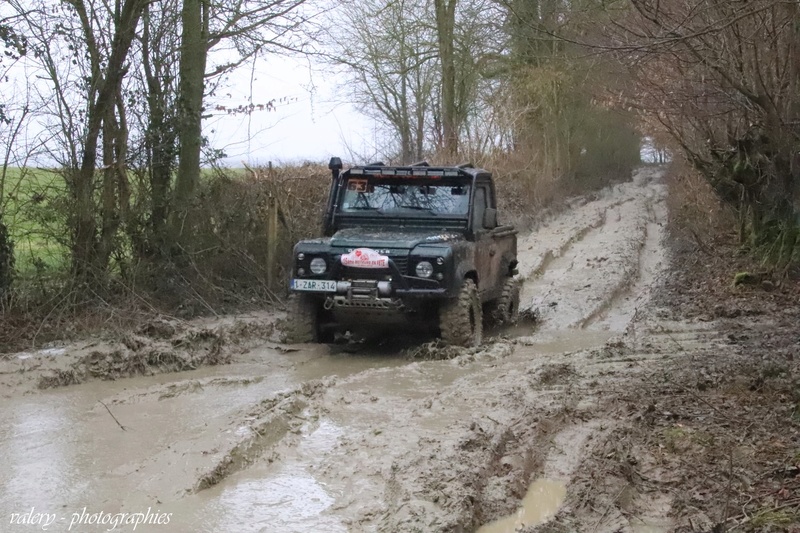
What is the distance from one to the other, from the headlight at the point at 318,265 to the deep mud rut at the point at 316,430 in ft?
3.01

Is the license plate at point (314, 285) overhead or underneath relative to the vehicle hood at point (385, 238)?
underneath

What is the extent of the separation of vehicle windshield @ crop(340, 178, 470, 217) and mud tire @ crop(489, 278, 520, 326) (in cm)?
169

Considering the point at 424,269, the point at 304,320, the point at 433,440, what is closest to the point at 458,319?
the point at 424,269

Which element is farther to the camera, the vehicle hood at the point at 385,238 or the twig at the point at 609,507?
the vehicle hood at the point at 385,238

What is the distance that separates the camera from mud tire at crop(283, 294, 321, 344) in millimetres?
9016

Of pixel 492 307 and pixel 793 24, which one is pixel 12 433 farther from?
Result: pixel 793 24

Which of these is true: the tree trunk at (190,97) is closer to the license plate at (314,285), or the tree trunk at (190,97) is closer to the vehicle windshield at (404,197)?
the vehicle windshield at (404,197)

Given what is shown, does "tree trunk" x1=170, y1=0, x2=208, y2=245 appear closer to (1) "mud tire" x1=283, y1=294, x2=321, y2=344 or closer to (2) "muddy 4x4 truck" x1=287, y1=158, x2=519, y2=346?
(2) "muddy 4x4 truck" x1=287, y1=158, x2=519, y2=346

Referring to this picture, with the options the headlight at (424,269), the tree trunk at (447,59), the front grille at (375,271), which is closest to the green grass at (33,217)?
Result: the front grille at (375,271)

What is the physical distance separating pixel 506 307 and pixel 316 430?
5088 mm

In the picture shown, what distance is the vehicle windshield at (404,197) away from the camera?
31.1ft

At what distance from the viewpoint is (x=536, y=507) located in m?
4.71

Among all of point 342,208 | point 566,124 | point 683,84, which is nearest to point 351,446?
point 342,208

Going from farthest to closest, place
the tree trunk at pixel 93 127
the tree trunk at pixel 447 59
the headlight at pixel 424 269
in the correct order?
the tree trunk at pixel 447 59
the tree trunk at pixel 93 127
the headlight at pixel 424 269
